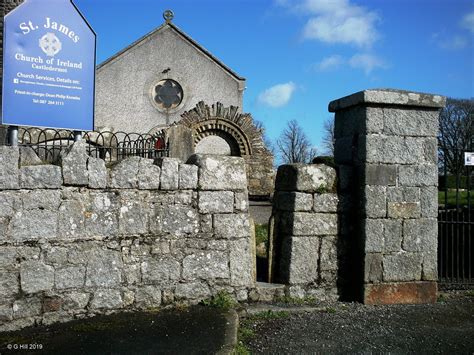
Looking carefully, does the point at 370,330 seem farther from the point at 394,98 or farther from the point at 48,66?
the point at 48,66

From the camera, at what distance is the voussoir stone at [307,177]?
4.93m

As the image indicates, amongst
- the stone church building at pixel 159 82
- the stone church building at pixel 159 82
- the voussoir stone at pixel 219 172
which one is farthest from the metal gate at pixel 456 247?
the stone church building at pixel 159 82

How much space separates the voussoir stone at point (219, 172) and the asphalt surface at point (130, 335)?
126 cm

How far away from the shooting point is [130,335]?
367cm

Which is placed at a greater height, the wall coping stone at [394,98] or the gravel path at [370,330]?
the wall coping stone at [394,98]

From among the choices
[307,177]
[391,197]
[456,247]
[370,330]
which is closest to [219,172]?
[307,177]

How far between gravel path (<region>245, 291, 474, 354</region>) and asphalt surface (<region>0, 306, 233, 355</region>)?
0.42 meters

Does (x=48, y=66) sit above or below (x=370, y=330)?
above

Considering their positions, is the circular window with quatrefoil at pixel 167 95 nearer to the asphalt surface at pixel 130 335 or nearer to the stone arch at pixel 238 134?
the stone arch at pixel 238 134

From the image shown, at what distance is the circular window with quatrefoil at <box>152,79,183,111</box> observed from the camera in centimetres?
2180

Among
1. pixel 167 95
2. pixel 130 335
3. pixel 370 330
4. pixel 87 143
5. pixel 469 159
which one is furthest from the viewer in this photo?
pixel 167 95

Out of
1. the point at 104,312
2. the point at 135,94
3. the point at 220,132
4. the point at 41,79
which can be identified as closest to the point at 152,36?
the point at 135,94

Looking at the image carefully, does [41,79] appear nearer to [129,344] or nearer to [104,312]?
[104,312]

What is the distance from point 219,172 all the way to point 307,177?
1004 millimetres
